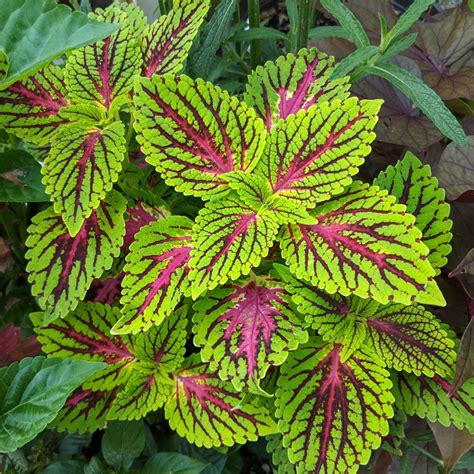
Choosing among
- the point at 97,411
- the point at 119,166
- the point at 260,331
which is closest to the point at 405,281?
the point at 260,331

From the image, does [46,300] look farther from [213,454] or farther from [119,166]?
[213,454]

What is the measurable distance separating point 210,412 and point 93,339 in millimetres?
151

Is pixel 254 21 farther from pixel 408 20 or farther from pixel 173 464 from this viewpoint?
pixel 173 464

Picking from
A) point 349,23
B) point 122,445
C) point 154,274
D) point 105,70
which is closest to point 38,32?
point 105,70

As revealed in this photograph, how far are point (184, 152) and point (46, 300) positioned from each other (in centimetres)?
20

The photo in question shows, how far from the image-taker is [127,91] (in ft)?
2.09

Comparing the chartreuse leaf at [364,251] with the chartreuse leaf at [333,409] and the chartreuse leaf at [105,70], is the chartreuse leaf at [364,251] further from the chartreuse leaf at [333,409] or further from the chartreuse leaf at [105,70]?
the chartreuse leaf at [105,70]

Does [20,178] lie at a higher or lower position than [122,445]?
higher

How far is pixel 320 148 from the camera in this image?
584 mm

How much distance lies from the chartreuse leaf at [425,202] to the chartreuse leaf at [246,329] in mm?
149

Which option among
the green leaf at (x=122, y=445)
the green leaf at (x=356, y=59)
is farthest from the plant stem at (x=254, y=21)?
the green leaf at (x=122, y=445)

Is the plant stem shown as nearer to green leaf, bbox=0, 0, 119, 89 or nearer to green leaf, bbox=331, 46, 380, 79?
green leaf, bbox=331, 46, 380, 79

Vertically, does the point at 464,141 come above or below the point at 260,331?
above

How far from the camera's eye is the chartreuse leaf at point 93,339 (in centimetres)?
70
